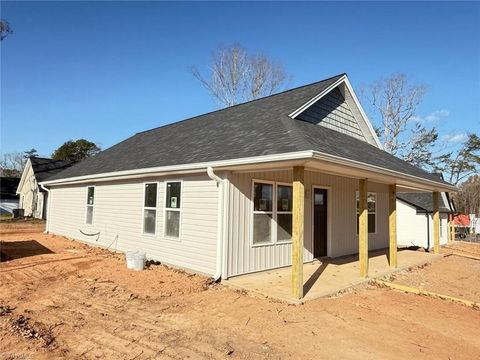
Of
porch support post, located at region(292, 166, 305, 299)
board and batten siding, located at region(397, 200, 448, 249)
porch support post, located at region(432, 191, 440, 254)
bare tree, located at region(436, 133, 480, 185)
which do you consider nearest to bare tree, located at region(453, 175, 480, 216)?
bare tree, located at region(436, 133, 480, 185)

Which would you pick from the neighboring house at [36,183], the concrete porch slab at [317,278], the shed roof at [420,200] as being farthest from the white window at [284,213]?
the neighboring house at [36,183]

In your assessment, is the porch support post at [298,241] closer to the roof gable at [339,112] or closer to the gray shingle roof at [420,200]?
the roof gable at [339,112]

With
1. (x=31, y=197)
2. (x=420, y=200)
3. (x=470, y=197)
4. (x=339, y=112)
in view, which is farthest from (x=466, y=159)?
(x=31, y=197)

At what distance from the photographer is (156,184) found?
1012cm

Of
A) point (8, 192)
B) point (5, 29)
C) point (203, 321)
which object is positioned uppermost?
point (5, 29)

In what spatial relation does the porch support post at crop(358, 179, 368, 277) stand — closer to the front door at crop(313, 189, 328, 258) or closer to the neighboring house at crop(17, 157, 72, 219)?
the front door at crop(313, 189, 328, 258)

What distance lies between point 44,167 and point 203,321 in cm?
3251

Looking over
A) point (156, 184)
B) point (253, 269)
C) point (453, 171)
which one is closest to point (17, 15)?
point (156, 184)

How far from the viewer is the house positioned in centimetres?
753

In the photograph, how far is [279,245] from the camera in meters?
8.98

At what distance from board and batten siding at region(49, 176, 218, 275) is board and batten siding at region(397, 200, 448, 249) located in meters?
14.9

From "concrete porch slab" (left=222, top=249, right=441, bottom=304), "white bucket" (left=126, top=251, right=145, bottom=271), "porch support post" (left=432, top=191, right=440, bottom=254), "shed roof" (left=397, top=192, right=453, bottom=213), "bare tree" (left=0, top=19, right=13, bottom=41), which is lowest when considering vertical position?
"concrete porch slab" (left=222, top=249, right=441, bottom=304)

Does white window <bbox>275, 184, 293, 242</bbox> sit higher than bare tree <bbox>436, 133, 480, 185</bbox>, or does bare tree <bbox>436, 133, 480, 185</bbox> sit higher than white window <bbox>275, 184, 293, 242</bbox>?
bare tree <bbox>436, 133, 480, 185</bbox>

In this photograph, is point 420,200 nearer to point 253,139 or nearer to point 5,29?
point 253,139
